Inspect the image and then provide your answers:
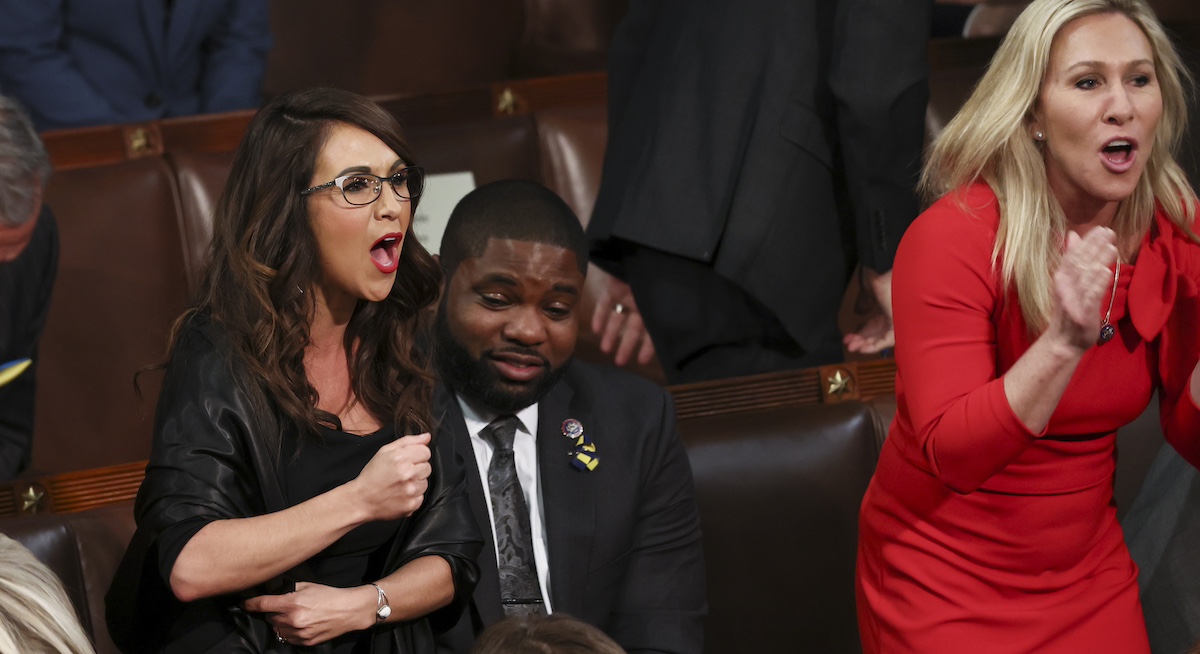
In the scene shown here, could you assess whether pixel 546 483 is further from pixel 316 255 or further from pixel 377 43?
pixel 377 43

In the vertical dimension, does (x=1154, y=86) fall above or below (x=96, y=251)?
above

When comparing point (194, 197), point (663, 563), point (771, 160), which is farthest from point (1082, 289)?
point (194, 197)

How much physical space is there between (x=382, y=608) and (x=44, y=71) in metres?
2.20

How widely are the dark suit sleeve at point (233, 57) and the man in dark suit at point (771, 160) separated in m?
1.43

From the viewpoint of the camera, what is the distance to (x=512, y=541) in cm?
206

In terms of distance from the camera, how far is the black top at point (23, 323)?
2.59m

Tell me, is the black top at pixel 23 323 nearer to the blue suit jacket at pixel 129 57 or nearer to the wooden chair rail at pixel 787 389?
the blue suit jacket at pixel 129 57

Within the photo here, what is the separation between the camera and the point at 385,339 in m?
1.67

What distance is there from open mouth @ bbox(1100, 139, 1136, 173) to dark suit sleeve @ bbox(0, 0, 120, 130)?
2.46 m

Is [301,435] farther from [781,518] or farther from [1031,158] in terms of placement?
[781,518]

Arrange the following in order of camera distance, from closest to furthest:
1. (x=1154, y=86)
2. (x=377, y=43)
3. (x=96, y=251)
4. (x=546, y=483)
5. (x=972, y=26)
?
1. (x=1154, y=86)
2. (x=546, y=483)
3. (x=96, y=251)
4. (x=972, y=26)
5. (x=377, y=43)

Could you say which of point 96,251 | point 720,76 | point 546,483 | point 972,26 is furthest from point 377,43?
point 546,483

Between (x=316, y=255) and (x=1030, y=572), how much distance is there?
0.89m

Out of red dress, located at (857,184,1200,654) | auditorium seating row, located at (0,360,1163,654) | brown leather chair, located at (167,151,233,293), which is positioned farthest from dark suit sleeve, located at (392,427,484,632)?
brown leather chair, located at (167,151,233,293)
